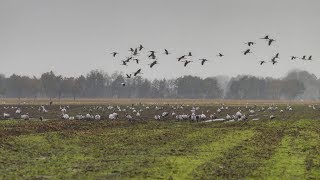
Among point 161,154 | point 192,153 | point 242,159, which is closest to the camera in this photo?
point 242,159

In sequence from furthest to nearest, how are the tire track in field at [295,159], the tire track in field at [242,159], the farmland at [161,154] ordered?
the tire track in field at [295,159], the farmland at [161,154], the tire track in field at [242,159]

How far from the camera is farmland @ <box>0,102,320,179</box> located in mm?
23202

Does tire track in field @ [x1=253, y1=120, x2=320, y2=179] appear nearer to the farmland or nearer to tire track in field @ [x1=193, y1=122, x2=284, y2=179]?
the farmland

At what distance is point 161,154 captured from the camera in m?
29.7

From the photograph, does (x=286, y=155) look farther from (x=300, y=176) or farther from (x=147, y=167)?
(x=147, y=167)

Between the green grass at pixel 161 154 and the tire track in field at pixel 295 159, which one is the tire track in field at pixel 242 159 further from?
the tire track in field at pixel 295 159

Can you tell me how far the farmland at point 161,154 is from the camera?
76.1 feet

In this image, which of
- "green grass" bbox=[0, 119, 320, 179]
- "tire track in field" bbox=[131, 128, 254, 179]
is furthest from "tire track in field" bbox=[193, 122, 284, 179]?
"tire track in field" bbox=[131, 128, 254, 179]

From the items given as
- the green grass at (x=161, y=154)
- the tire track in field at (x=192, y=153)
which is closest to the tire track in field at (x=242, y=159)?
the green grass at (x=161, y=154)

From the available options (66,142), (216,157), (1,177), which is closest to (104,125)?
(66,142)

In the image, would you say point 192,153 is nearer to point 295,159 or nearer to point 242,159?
point 242,159

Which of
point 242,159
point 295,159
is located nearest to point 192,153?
point 242,159

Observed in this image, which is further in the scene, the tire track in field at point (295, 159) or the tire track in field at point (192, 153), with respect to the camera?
the tire track in field at point (295, 159)

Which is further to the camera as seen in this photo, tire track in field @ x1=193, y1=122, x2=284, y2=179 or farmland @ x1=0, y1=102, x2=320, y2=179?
farmland @ x1=0, y1=102, x2=320, y2=179
